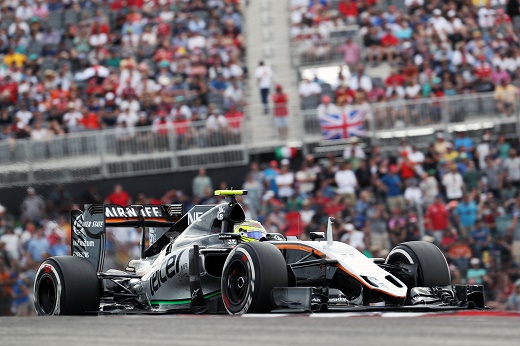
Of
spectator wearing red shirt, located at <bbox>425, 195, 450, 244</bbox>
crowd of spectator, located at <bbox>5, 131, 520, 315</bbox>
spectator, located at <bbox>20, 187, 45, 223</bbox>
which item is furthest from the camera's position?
spectator, located at <bbox>20, 187, 45, 223</bbox>

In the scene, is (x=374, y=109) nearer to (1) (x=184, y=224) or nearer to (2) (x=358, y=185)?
(2) (x=358, y=185)

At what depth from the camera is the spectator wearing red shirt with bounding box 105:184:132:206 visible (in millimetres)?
20969

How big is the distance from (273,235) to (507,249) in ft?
14.2

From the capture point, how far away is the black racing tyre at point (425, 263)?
457 inches

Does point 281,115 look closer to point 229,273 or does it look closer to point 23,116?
point 23,116

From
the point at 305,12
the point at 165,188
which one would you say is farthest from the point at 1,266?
the point at 305,12

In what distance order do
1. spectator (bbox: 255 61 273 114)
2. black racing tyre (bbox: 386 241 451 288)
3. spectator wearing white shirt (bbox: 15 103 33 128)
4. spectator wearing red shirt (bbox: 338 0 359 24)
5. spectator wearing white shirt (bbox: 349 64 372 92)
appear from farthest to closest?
spectator wearing red shirt (bbox: 338 0 359 24) < spectator (bbox: 255 61 273 114) < spectator wearing white shirt (bbox: 15 103 33 128) < spectator wearing white shirt (bbox: 349 64 372 92) < black racing tyre (bbox: 386 241 451 288)

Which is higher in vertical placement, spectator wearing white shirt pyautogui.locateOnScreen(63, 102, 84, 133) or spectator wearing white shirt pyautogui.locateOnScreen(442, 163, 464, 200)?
spectator wearing white shirt pyautogui.locateOnScreen(63, 102, 84, 133)

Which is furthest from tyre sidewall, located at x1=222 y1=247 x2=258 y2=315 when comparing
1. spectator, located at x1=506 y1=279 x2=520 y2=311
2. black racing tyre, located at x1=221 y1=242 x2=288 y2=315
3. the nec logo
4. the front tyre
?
spectator, located at x1=506 y1=279 x2=520 y2=311

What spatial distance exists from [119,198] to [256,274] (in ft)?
35.8

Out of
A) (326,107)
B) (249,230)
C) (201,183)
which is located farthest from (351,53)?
(249,230)

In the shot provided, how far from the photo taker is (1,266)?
17.9 metres

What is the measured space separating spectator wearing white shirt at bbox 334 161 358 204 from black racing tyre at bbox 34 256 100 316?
7.15 meters

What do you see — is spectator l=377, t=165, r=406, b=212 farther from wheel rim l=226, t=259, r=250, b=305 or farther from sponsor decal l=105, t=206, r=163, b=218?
wheel rim l=226, t=259, r=250, b=305
